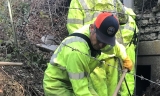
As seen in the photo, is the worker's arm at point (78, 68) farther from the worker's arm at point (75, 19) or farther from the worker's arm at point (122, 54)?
the worker's arm at point (75, 19)

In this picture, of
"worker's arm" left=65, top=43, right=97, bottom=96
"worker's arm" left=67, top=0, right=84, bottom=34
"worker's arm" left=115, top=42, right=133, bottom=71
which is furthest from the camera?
"worker's arm" left=67, top=0, right=84, bottom=34

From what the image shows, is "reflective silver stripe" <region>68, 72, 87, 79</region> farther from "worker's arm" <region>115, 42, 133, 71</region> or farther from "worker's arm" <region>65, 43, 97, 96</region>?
"worker's arm" <region>115, 42, 133, 71</region>

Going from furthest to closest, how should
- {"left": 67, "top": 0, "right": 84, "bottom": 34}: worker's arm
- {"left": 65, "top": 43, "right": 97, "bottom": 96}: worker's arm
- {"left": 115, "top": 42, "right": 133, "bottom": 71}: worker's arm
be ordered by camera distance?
1. {"left": 67, "top": 0, "right": 84, "bottom": 34}: worker's arm
2. {"left": 115, "top": 42, "right": 133, "bottom": 71}: worker's arm
3. {"left": 65, "top": 43, "right": 97, "bottom": 96}: worker's arm

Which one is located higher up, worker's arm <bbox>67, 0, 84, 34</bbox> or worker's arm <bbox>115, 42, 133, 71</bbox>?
worker's arm <bbox>67, 0, 84, 34</bbox>

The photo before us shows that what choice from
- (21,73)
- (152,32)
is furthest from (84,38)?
(152,32)

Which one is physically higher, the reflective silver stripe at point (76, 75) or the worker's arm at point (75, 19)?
the worker's arm at point (75, 19)

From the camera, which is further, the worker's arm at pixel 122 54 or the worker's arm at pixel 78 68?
the worker's arm at pixel 122 54

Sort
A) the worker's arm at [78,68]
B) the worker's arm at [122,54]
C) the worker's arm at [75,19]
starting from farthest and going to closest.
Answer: the worker's arm at [75,19]
the worker's arm at [122,54]
the worker's arm at [78,68]

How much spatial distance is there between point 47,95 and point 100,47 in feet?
3.02

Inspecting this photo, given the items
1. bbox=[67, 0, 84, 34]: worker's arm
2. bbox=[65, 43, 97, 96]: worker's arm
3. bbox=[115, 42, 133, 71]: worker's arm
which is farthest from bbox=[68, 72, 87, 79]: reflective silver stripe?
bbox=[67, 0, 84, 34]: worker's arm

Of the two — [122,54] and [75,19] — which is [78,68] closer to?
[122,54]

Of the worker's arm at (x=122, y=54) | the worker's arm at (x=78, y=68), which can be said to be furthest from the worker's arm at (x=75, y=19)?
the worker's arm at (x=78, y=68)

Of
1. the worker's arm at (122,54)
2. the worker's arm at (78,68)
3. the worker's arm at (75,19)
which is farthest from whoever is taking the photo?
the worker's arm at (75,19)

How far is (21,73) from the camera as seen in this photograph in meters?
5.17
